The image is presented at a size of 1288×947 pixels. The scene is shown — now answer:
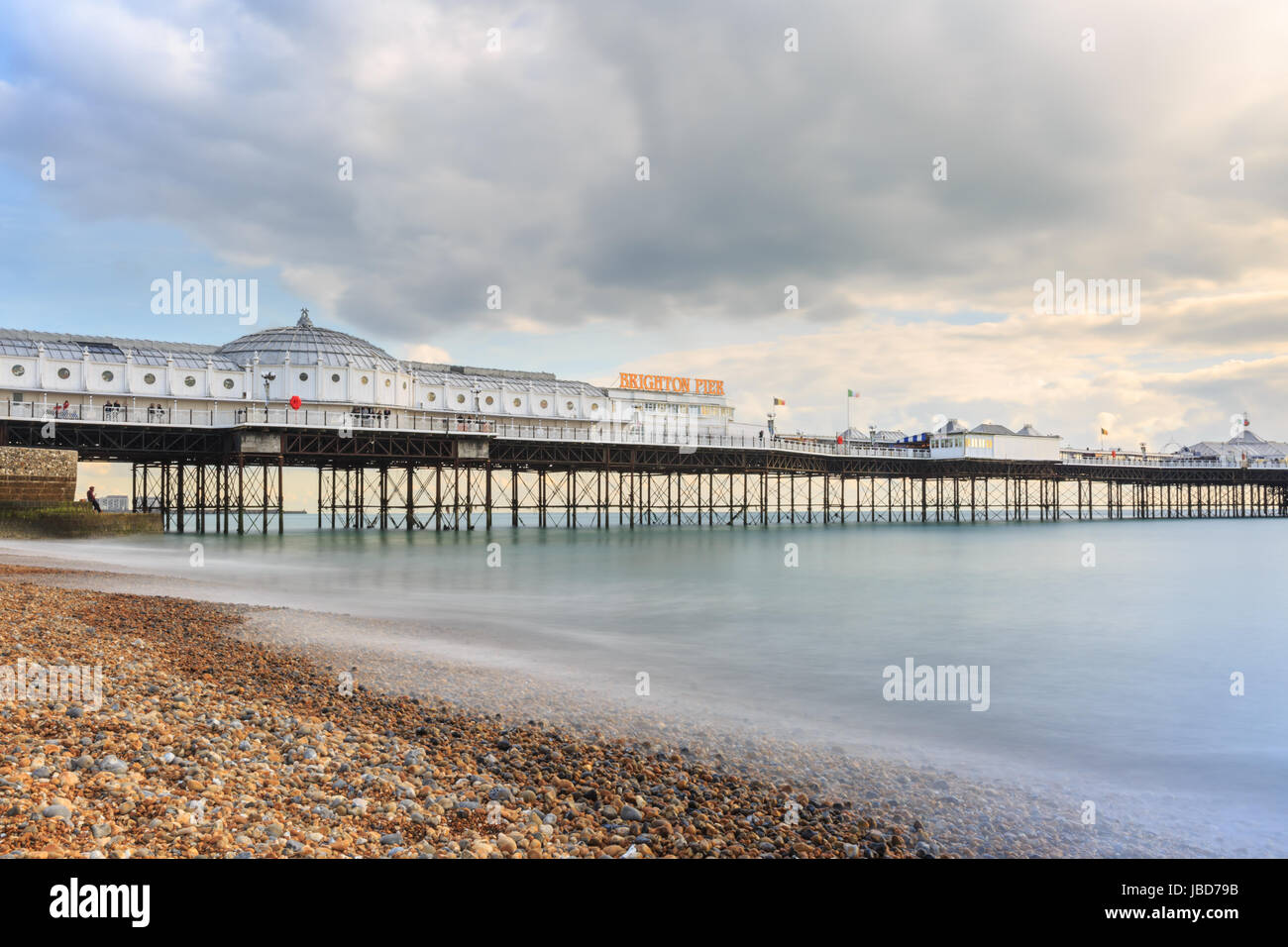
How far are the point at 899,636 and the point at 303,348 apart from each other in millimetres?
48119

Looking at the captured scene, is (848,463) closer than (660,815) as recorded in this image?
No

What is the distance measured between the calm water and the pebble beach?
5.44 feet

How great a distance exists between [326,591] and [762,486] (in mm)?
54218

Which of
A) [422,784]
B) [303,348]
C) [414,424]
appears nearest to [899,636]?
[422,784]

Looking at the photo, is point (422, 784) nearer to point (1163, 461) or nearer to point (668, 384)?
point (668, 384)

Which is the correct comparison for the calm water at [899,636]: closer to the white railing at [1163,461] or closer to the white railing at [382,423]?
the white railing at [382,423]

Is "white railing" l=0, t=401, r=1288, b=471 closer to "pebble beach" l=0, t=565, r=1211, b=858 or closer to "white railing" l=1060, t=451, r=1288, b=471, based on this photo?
"white railing" l=1060, t=451, r=1288, b=471

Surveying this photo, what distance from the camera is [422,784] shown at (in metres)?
6.23

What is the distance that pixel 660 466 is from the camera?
2574 inches

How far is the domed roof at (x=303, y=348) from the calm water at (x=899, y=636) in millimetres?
17696
